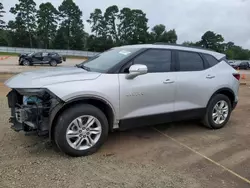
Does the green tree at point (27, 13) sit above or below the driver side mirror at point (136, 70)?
above

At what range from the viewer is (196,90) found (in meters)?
4.85

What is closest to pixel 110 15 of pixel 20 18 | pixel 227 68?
pixel 20 18

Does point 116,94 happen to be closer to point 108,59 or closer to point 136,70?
point 136,70

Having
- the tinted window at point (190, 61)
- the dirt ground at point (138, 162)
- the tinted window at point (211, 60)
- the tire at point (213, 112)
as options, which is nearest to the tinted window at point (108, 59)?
the tinted window at point (190, 61)

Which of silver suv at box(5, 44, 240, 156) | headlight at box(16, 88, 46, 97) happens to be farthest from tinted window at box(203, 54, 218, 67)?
headlight at box(16, 88, 46, 97)

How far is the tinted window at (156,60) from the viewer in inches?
171

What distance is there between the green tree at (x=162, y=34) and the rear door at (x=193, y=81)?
237 ft

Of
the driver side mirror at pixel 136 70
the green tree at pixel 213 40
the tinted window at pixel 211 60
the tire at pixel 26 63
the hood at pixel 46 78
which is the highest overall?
the green tree at pixel 213 40

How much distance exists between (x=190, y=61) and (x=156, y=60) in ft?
2.65

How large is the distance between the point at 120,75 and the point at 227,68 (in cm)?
260

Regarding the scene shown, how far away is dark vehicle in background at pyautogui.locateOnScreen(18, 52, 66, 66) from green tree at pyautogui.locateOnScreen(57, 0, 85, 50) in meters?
50.0

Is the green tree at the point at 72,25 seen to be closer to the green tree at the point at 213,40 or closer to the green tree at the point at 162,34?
the green tree at the point at 162,34

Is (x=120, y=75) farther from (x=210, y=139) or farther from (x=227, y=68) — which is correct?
(x=227, y=68)

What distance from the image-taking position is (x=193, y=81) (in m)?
4.80
